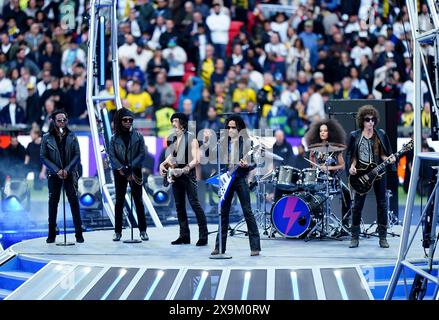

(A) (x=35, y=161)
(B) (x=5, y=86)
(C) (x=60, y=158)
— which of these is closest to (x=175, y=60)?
(B) (x=5, y=86)

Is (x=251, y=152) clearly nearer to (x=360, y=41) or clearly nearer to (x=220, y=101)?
(x=220, y=101)

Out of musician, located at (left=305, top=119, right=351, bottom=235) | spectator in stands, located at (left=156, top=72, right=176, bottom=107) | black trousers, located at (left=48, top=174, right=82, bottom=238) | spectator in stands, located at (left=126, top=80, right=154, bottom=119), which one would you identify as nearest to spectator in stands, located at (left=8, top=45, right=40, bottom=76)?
spectator in stands, located at (left=126, top=80, right=154, bottom=119)

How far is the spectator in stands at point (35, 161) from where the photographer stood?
1905 centimetres

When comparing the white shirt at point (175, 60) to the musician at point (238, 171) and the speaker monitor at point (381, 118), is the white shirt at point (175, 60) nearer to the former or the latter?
the speaker monitor at point (381, 118)

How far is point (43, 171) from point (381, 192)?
25.8ft

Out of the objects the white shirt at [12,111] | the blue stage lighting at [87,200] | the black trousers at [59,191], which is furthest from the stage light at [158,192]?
the black trousers at [59,191]

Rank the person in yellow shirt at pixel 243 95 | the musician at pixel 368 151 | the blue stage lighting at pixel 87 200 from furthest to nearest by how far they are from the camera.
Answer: the person in yellow shirt at pixel 243 95 → the blue stage lighting at pixel 87 200 → the musician at pixel 368 151

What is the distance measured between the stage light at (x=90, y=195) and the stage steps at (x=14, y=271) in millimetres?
4747

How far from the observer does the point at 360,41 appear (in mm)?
22734

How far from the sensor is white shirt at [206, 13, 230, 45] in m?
22.8

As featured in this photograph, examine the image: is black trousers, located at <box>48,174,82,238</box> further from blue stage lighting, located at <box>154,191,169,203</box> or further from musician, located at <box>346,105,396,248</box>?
blue stage lighting, located at <box>154,191,169,203</box>

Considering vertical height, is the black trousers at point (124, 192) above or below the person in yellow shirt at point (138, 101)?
Result: below
